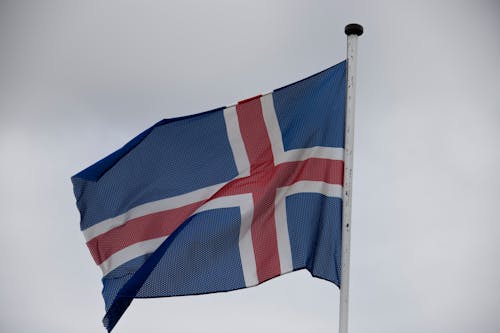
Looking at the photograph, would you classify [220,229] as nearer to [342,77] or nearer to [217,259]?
[217,259]

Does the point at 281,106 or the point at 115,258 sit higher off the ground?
the point at 281,106

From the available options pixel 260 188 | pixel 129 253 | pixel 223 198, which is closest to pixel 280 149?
pixel 260 188

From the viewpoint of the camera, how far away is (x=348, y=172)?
10.8 metres

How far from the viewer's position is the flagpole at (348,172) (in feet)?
33.2

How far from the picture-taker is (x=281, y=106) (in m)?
11.7

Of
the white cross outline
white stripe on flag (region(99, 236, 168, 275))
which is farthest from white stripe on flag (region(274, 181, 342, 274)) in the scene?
white stripe on flag (region(99, 236, 168, 275))

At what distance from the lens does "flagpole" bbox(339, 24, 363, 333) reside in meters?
10.1

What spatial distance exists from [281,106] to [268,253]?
2227 millimetres

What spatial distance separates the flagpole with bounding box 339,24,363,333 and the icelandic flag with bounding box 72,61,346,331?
284 millimetres

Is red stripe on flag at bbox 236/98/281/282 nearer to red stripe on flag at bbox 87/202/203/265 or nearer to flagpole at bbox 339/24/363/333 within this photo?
red stripe on flag at bbox 87/202/203/265

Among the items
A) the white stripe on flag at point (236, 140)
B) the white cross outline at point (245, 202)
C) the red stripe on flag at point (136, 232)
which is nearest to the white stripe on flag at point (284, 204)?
the white cross outline at point (245, 202)

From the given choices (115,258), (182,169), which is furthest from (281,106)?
(115,258)

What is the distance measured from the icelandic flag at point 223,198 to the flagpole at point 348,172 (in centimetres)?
28

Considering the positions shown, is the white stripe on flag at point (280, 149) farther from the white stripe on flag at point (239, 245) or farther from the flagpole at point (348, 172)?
the white stripe on flag at point (239, 245)
